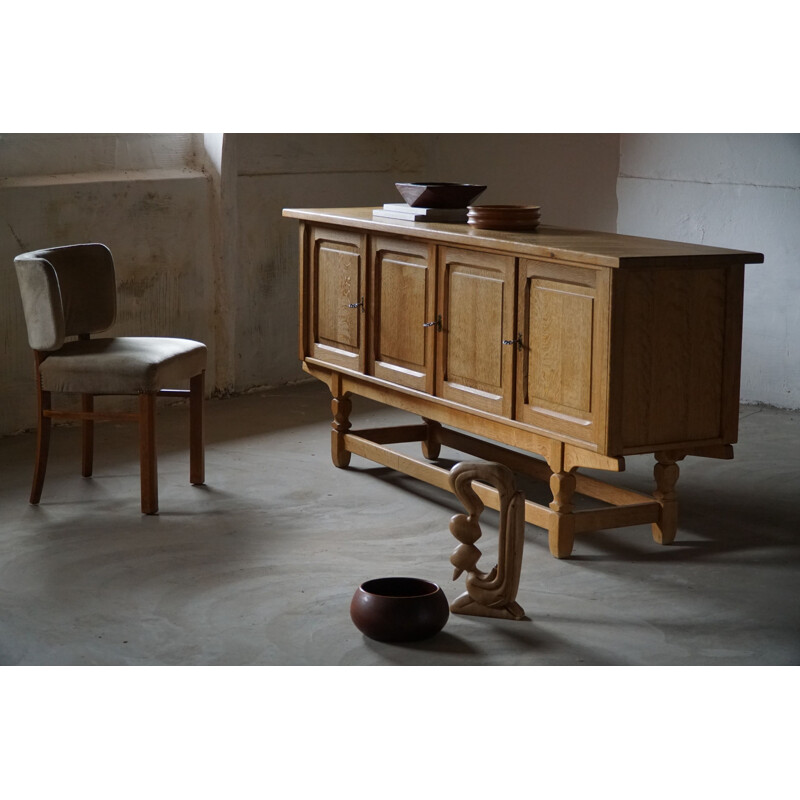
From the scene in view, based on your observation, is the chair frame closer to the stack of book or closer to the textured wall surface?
the stack of book

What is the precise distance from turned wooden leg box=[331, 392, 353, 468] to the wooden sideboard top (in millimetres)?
751

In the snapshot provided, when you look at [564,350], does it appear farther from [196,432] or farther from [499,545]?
[196,432]

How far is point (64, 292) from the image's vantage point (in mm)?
4430

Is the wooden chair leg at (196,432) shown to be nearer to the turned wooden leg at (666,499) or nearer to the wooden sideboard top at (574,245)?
the wooden sideboard top at (574,245)

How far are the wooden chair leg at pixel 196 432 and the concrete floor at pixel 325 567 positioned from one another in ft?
0.20

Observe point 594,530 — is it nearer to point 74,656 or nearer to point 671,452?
point 671,452

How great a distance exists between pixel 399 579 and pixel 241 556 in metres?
0.79

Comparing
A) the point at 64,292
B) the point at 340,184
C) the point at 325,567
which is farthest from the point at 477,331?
the point at 340,184

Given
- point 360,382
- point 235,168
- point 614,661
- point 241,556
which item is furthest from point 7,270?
point 614,661

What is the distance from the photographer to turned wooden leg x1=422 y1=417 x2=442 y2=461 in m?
4.96

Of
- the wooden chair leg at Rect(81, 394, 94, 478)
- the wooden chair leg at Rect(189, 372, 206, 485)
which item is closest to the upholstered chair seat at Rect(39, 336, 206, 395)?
the wooden chair leg at Rect(189, 372, 206, 485)

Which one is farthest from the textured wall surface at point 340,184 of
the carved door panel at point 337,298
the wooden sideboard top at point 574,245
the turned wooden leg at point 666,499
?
the turned wooden leg at point 666,499

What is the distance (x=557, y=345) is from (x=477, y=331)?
1.33ft

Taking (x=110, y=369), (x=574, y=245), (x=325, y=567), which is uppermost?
(x=574, y=245)
